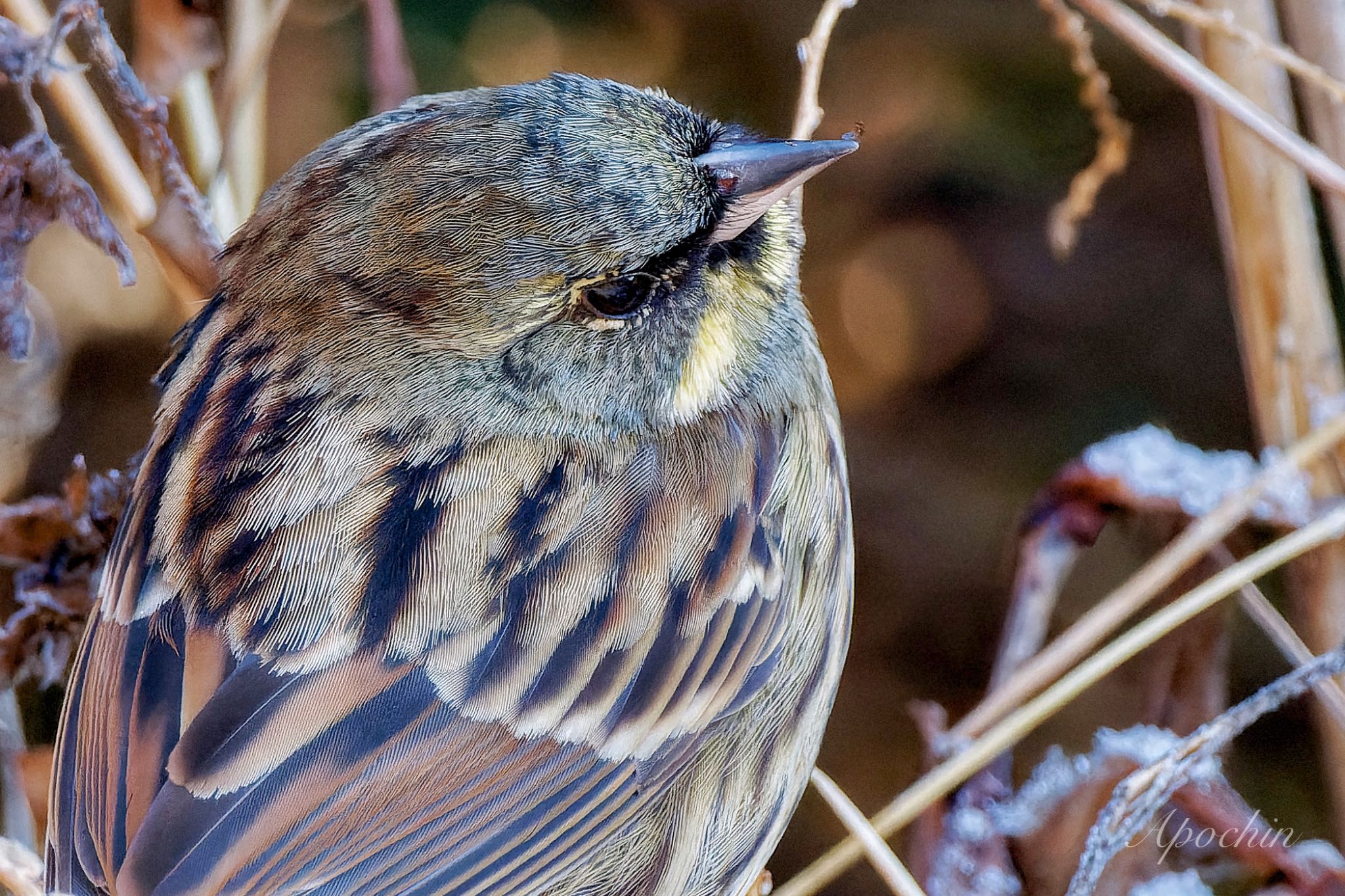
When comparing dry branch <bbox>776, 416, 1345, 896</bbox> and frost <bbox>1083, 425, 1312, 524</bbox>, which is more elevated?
frost <bbox>1083, 425, 1312, 524</bbox>

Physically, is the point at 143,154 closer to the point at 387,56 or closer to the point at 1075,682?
the point at 387,56

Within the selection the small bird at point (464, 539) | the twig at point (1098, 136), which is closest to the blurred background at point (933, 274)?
the twig at point (1098, 136)

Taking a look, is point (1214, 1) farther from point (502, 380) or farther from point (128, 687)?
point (128, 687)

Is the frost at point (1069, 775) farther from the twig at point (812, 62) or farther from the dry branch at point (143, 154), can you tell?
the dry branch at point (143, 154)

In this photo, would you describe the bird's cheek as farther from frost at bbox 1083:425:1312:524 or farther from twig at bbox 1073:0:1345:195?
twig at bbox 1073:0:1345:195

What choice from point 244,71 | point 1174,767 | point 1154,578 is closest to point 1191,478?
point 1154,578

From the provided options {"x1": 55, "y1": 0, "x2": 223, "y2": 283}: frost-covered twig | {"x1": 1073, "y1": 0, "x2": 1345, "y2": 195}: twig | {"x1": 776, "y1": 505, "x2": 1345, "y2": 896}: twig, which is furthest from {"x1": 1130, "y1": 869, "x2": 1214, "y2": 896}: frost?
{"x1": 55, "y1": 0, "x2": 223, "y2": 283}: frost-covered twig

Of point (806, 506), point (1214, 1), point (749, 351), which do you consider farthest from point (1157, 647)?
point (1214, 1)
